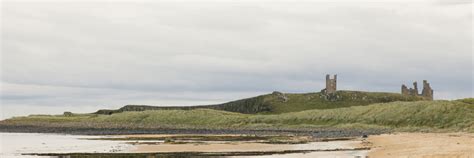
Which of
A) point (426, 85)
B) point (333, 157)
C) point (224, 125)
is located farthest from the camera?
point (426, 85)

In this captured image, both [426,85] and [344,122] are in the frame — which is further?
[426,85]

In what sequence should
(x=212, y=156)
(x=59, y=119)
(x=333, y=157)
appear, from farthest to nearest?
1. (x=59, y=119)
2. (x=212, y=156)
3. (x=333, y=157)

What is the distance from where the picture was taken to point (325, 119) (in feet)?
422

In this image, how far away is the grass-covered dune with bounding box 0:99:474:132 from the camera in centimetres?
10500

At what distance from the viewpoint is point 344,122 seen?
122 m

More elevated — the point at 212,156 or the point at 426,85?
the point at 426,85

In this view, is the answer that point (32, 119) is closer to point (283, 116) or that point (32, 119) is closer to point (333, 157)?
point (283, 116)

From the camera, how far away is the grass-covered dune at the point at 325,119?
105000 mm

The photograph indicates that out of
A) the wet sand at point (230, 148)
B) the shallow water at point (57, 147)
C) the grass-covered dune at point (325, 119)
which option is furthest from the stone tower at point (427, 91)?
the wet sand at point (230, 148)

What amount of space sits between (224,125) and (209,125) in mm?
4198

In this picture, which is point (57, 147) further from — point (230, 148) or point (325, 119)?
point (325, 119)

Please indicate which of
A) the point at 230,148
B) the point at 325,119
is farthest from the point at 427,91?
the point at 230,148

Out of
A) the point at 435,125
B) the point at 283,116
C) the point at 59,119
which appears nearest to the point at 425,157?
Answer: the point at 435,125

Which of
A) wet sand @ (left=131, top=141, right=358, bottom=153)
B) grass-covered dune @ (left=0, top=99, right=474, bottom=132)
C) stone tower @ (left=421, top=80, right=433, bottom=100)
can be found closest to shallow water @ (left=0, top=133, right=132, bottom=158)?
wet sand @ (left=131, top=141, right=358, bottom=153)
